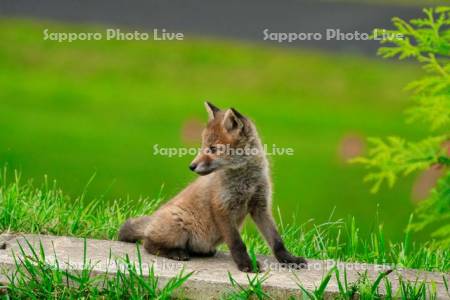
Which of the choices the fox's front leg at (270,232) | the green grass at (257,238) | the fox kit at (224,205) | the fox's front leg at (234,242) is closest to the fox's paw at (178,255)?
the fox kit at (224,205)

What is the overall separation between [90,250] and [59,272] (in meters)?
0.54

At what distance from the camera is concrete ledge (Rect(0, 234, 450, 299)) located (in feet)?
17.7

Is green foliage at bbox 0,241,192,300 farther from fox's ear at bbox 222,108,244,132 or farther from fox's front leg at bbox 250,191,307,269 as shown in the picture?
fox's ear at bbox 222,108,244,132

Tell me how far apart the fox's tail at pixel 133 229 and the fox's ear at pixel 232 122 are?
0.87m

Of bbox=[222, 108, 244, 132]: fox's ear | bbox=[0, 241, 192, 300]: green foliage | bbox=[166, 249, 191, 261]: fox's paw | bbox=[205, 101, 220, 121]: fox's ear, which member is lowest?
bbox=[0, 241, 192, 300]: green foliage

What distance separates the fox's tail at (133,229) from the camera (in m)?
6.12

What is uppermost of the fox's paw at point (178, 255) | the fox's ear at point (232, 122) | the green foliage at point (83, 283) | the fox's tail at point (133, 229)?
the fox's ear at point (232, 122)

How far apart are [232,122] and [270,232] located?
0.73m

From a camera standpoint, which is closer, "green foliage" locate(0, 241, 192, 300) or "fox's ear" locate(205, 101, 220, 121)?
"green foliage" locate(0, 241, 192, 300)

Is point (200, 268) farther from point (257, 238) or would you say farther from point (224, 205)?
point (257, 238)

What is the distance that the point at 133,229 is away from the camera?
618 centimetres

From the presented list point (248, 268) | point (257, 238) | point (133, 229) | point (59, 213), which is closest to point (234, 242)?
point (248, 268)

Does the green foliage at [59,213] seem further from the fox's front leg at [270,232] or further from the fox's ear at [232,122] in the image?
the fox's ear at [232,122]

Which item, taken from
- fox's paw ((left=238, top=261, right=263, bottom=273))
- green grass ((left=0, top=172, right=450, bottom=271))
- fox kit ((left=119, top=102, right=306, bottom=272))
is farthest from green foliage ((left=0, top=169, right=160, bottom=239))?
fox's paw ((left=238, top=261, right=263, bottom=273))
